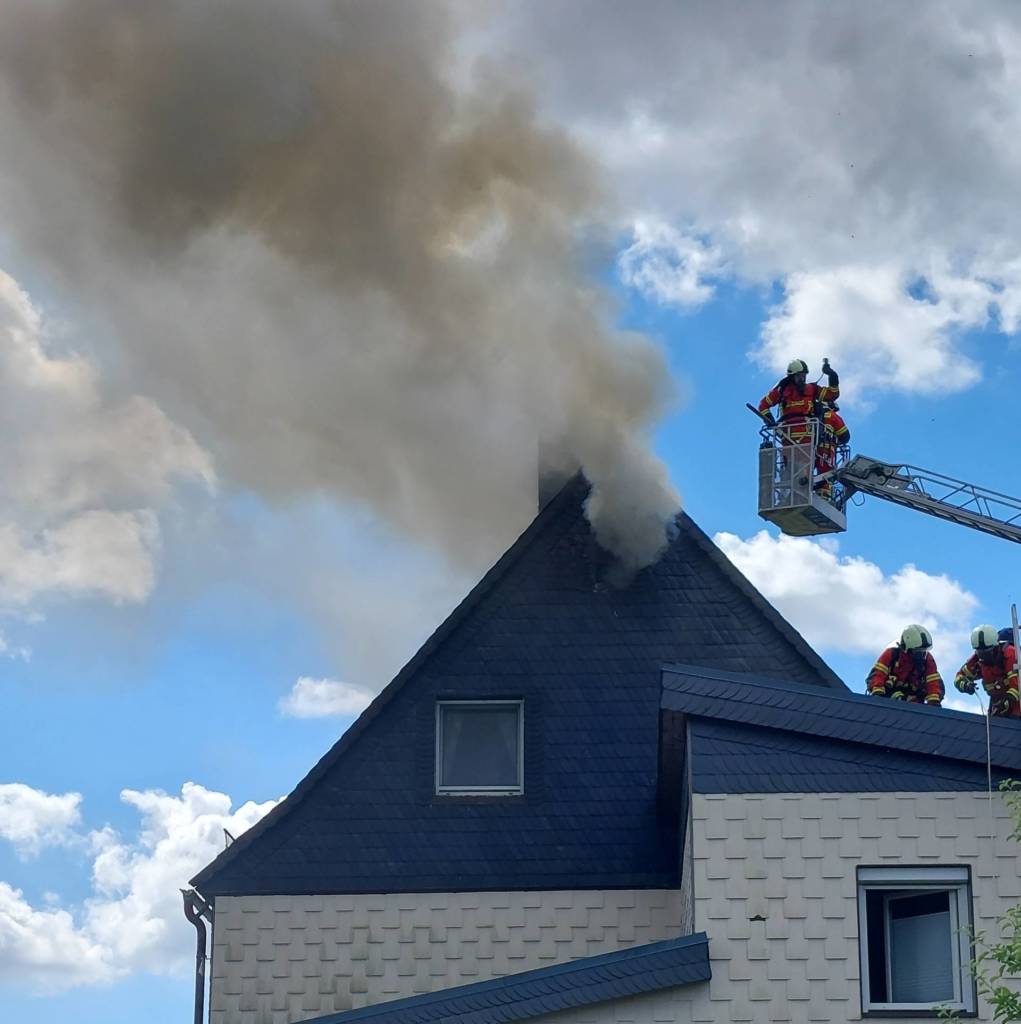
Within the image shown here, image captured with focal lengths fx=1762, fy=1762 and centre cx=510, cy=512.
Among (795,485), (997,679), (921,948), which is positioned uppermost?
(795,485)

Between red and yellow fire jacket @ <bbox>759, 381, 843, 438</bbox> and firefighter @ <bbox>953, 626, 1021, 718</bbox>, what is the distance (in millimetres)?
3008

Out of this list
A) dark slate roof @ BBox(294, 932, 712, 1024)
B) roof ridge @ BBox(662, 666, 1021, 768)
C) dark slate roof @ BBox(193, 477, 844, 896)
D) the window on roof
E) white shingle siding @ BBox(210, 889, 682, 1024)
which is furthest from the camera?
dark slate roof @ BBox(193, 477, 844, 896)

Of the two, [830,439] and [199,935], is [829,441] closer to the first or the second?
[830,439]

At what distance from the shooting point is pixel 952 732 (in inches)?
516

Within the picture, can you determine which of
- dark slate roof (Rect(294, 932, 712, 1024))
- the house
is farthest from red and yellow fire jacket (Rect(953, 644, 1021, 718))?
dark slate roof (Rect(294, 932, 712, 1024))

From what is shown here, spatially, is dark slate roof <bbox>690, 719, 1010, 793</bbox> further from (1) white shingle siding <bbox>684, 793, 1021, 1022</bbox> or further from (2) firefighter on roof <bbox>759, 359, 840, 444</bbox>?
(2) firefighter on roof <bbox>759, 359, 840, 444</bbox>

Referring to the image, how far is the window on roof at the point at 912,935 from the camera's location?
12898mm

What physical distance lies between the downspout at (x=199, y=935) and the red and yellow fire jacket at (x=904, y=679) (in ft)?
24.6

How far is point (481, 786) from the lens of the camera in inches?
728

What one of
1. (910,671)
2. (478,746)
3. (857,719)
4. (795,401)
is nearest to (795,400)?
(795,401)

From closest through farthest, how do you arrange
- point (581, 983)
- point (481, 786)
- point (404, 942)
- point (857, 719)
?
point (581, 983) < point (857, 719) < point (404, 942) < point (481, 786)

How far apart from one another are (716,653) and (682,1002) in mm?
6402

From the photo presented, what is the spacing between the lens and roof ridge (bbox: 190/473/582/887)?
59.4ft

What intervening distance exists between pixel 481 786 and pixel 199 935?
3430mm
